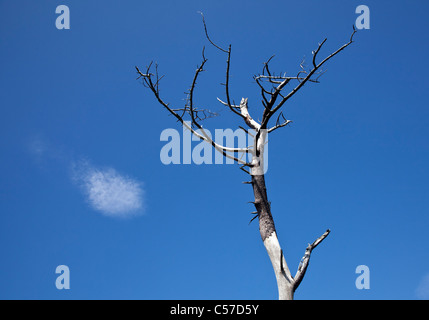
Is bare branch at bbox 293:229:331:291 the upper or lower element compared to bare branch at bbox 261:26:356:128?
lower

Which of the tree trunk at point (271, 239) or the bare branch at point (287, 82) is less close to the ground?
the bare branch at point (287, 82)

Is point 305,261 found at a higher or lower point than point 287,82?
lower

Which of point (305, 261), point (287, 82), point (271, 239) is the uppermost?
point (287, 82)

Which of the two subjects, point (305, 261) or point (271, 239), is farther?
point (271, 239)

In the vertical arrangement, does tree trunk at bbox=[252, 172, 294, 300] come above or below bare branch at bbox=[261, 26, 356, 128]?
below

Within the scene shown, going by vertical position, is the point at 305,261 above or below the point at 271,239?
below

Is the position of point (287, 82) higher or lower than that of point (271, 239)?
higher

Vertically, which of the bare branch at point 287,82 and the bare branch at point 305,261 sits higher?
the bare branch at point 287,82
